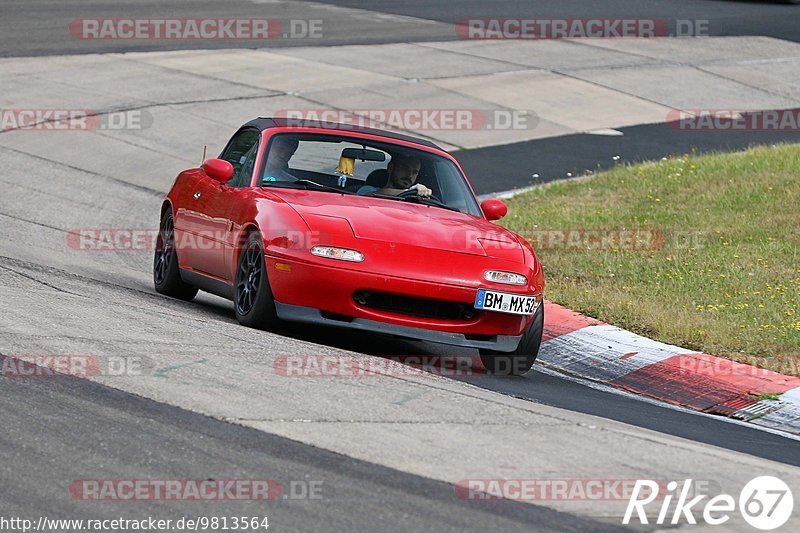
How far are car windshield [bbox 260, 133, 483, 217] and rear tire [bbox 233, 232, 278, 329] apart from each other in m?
0.77

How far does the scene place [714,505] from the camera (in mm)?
5516

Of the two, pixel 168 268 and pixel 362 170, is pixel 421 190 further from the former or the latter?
pixel 168 268

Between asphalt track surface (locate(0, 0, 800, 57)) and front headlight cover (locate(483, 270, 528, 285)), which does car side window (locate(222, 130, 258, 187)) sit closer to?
front headlight cover (locate(483, 270, 528, 285))

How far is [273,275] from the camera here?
327 inches

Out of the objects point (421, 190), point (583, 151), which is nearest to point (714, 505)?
point (421, 190)

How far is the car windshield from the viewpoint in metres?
9.47

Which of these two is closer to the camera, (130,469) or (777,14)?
(130,469)

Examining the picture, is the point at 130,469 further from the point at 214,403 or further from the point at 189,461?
the point at 214,403

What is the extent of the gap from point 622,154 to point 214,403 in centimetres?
1367

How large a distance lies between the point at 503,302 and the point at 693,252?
172 inches

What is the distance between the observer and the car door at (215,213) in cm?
945

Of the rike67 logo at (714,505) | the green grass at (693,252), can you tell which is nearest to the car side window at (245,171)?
the green grass at (693,252)

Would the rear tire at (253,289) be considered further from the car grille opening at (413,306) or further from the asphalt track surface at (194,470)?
the asphalt track surface at (194,470)

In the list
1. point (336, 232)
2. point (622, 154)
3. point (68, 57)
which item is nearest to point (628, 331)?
point (336, 232)
